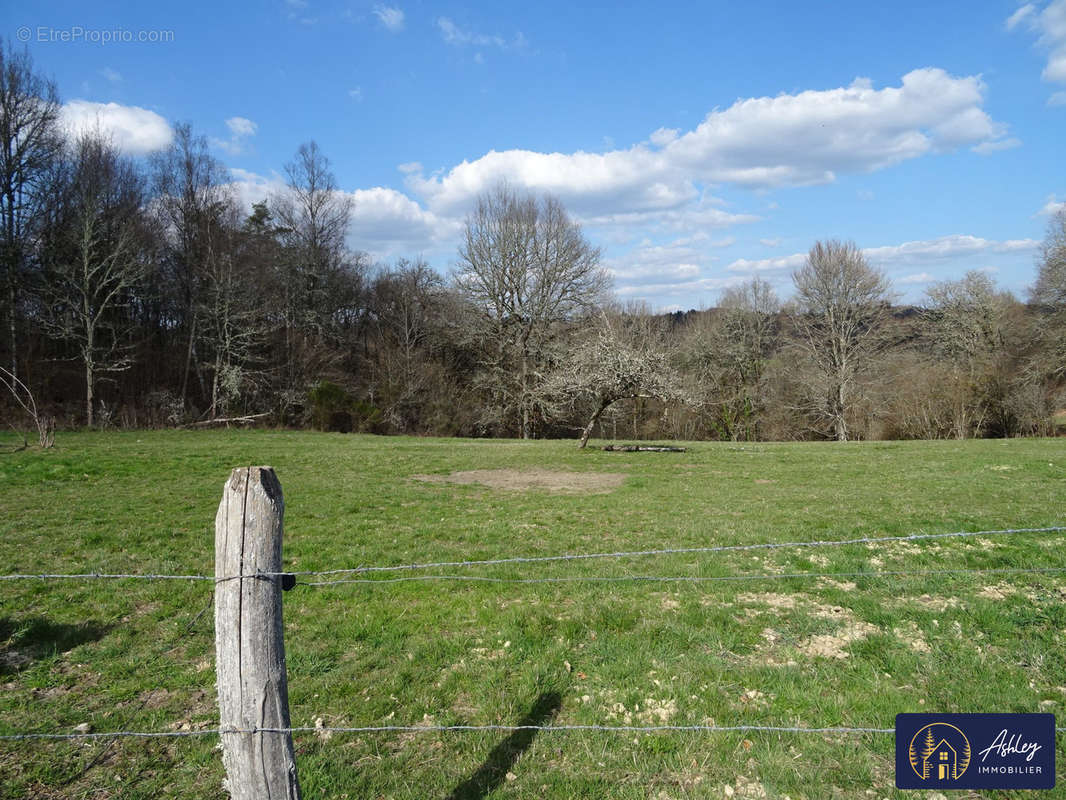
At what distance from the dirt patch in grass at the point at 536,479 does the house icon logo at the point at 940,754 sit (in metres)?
9.64

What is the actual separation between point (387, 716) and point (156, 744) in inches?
58.4

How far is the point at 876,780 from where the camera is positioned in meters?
3.42

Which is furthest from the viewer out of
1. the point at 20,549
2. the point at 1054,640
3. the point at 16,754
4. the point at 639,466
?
the point at 639,466

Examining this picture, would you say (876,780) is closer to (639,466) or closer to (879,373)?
(639,466)

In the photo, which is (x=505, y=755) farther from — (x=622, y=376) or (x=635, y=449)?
(x=635, y=449)

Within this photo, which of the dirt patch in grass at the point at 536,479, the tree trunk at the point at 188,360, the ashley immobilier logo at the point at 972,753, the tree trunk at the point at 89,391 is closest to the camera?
the ashley immobilier logo at the point at 972,753

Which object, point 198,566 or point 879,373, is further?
point 879,373

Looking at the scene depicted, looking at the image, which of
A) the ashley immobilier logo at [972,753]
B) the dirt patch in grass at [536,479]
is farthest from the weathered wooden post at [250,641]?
the dirt patch in grass at [536,479]

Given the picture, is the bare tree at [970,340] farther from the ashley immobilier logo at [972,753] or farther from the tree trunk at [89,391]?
the tree trunk at [89,391]

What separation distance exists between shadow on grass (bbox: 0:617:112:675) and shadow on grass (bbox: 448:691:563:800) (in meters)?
4.03

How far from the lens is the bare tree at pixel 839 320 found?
121ft

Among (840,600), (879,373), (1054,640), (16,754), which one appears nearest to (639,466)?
(840,600)

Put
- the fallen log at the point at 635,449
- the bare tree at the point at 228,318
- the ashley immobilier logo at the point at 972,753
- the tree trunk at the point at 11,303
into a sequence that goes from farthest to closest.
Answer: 1. the bare tree at the point at 228,318
2. the tree trunk at the point at 11,303
3. the fallen log at the point at 635,449
4. the ashley immobilier logo at the point at 972,753

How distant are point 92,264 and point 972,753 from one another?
3592cm
